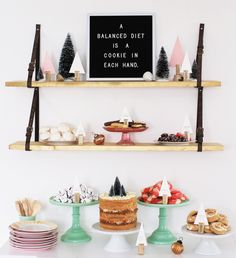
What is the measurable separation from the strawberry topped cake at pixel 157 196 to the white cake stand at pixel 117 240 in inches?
5.8

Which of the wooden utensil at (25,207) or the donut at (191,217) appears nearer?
the donut at (191,217)

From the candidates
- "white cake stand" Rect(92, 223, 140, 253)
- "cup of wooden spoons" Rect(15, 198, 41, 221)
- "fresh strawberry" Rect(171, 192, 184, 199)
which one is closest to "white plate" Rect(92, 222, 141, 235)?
"white cake stand" Rect(92, 223, 140, 253)

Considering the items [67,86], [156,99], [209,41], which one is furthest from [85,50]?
[209,41]

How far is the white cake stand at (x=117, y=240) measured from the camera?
8.55ft

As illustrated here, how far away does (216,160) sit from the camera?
285 centimetres

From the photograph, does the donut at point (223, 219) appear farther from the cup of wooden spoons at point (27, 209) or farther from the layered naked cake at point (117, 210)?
the cup of wooden spoons at point (27, 209)

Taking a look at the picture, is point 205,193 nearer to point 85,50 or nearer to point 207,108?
point 207,108

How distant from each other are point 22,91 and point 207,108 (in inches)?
33.8

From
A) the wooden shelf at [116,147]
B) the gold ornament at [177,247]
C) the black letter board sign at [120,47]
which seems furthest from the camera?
the black letter board sign at [120,47]

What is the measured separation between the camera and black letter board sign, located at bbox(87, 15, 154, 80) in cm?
280

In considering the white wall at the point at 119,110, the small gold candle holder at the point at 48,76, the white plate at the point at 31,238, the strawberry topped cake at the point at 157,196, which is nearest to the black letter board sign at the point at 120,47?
the white wall at the point at 119,110

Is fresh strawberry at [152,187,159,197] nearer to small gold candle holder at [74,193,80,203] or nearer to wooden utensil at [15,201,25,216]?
small gold candle holder at [74,193,80,203]

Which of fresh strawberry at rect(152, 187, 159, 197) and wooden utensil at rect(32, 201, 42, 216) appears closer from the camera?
fresh strawberry at rect(152, 187, 159, 197)

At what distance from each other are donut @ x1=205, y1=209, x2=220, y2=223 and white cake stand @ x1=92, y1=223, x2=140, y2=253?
31 centimetres
